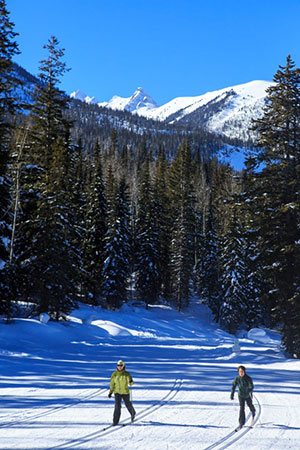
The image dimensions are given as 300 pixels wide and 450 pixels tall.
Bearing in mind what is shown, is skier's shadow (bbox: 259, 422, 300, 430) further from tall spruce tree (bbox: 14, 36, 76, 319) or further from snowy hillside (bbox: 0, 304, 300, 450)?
tall spruce tree (bbox: 14, 36, 76, 319)

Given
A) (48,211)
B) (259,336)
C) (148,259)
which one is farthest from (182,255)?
(48,211)

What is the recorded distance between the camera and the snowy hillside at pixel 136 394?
7883 millimetres

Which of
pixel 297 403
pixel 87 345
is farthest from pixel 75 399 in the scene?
pixel 87 345

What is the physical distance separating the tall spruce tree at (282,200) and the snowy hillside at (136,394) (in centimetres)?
292

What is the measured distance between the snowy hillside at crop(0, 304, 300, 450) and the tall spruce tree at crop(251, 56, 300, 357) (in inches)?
115

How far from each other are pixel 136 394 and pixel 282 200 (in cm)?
1321

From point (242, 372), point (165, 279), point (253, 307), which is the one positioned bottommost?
point (242, 372)

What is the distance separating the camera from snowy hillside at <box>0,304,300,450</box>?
25.9 feet

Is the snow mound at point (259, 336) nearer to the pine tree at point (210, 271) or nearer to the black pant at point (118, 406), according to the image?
the pine tree at point (210, 271)

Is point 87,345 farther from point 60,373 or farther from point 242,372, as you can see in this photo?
point 242,372

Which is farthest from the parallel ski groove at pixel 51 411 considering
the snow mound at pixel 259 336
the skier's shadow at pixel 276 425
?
the snow mound at pixel 259 336

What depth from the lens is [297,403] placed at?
444 inches

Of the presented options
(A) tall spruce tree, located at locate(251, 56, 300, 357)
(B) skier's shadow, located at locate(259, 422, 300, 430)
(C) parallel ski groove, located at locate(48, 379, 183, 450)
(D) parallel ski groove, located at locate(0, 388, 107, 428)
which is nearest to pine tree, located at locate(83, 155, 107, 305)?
(A) tall spruce tree, located at locate(251, 56, 300, 357)

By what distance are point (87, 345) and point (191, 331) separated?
17.1 m
